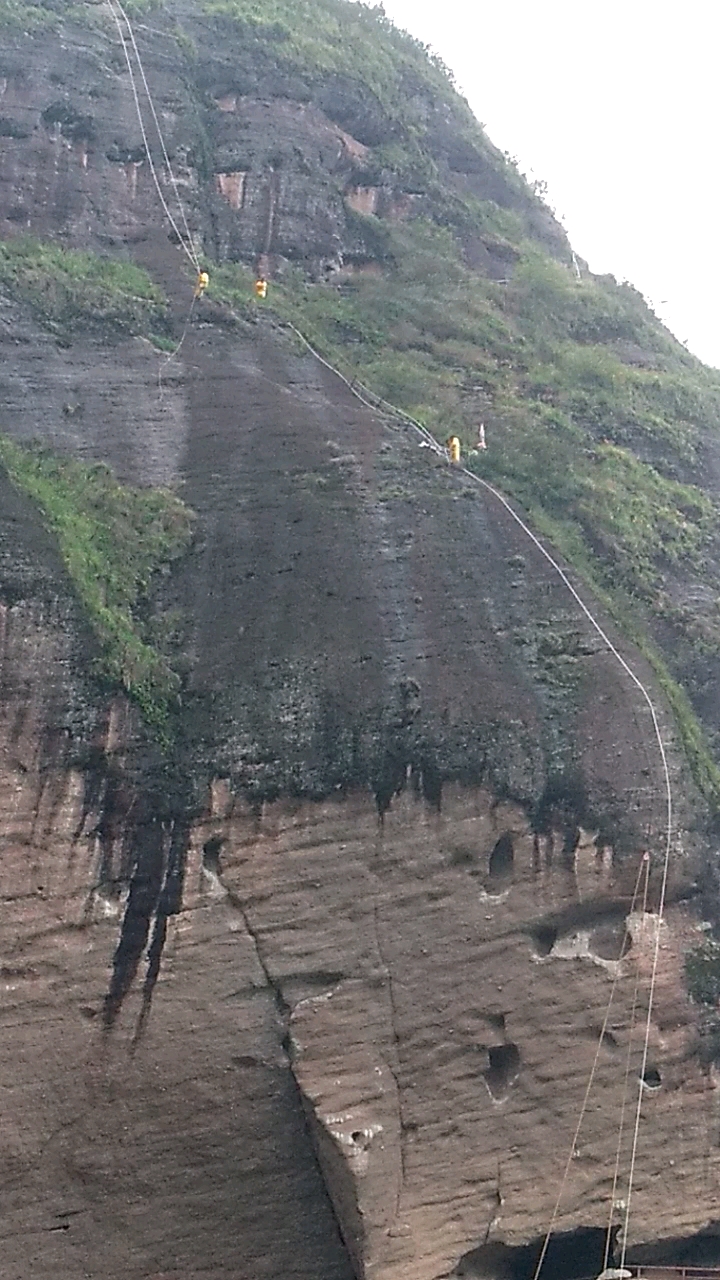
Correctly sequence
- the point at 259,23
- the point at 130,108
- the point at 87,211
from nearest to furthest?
the point at 87,211, the point at 130,108, the point at 259,23

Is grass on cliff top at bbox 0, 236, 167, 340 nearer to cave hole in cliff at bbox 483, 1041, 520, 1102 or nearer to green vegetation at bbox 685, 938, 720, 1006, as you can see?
cave hole in cliff at bbox 483, 1041, 520, 1102

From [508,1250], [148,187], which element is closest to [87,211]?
[148,187]

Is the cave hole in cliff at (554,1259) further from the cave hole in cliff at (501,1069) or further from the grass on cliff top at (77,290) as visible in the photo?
the grass on cliff top at (77,290)

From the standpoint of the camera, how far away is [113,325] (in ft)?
45.2

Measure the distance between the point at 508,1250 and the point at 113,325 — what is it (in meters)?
11.6

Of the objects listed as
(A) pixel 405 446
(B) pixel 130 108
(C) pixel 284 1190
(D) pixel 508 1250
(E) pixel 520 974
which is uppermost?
(B) pixel 130 108

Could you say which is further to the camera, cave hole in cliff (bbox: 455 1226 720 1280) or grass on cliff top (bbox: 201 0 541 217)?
grass on cliff top (bbox: 201 0 541 217)

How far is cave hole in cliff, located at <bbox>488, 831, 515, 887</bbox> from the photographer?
12.4 metres

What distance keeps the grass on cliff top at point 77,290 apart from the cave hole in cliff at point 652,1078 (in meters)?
10.5

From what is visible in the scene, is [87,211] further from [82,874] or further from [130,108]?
[82,874]

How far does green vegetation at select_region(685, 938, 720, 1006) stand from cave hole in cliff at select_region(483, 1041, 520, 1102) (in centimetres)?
219

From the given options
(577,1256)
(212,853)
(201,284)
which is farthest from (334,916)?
(201,284)

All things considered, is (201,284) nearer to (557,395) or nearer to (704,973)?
(557,395)

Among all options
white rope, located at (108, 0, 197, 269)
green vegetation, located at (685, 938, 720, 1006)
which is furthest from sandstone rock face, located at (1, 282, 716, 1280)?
white rope, located at (108, 0, 197, 269)
